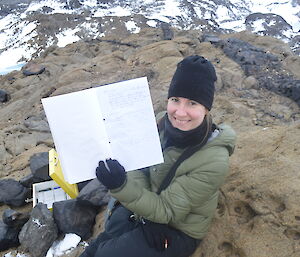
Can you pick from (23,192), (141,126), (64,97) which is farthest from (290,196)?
(23,192)

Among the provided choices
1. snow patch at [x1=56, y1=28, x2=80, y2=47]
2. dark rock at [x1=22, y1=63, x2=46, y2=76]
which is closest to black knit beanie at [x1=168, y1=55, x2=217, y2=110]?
dark rock at [x1=22, y1=63, x2=46, y2=76]

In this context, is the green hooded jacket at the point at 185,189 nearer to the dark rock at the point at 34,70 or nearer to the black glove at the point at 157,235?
the black glove at the point at 157,235

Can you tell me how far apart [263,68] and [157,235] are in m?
8.70

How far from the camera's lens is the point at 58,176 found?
13.5 ft

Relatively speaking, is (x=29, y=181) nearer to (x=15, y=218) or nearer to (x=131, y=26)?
(x=15, y=218)

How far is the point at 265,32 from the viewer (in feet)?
107

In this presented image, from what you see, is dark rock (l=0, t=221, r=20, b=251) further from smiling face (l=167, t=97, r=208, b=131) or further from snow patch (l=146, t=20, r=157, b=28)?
snow patch (l=146, t=20, r=157, b=28)

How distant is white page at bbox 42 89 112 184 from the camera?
232cm

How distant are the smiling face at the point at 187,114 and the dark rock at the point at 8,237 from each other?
272 centimetres

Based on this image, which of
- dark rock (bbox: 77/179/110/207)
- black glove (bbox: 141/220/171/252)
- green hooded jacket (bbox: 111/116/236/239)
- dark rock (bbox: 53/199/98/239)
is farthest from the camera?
dark rock (bbox: 77/179/110/207)

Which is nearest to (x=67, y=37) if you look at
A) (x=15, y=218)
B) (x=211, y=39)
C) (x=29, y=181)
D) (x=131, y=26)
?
(x=131, y=26)

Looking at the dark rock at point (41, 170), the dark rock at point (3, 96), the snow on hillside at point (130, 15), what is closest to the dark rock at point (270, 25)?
the snow on hillside at point (130, 15)

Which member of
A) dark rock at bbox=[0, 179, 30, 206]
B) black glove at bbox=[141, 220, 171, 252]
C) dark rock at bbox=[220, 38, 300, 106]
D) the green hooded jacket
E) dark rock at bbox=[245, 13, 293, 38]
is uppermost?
the green hooded jacket

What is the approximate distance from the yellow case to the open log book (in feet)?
5.59
